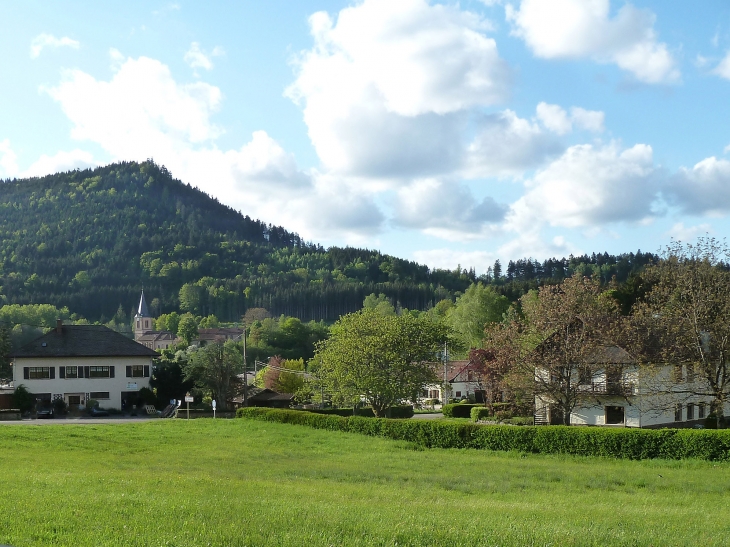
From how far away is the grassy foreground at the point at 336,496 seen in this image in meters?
10.4

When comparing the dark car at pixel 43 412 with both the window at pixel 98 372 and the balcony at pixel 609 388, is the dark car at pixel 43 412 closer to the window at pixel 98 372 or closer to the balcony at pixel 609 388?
the window at pixel 98 372

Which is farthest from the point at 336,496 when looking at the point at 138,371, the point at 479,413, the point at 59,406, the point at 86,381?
the point at 86,381

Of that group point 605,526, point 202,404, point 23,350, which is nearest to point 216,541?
point 605,526

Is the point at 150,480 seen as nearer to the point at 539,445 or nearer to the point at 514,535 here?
the point at 514,535

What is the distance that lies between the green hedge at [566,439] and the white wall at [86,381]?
3425cm

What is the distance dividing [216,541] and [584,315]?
37.3 metres

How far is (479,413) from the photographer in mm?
57906

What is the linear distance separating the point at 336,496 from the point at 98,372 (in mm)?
56142

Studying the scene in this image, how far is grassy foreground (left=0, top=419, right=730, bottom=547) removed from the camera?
34.2 ft

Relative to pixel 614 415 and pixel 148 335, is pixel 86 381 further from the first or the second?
pixel 148 335

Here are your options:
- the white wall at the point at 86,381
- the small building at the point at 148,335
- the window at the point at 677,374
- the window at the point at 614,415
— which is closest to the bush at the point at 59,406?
the white wall at the point at 86,381

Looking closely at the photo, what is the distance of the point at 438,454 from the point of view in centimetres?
3181

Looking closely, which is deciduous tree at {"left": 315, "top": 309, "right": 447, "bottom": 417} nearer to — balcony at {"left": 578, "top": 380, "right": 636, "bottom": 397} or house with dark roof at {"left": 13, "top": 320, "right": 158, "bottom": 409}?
balcony at {"left": 578, "top": 380, "right": 636, "bottom": 397}

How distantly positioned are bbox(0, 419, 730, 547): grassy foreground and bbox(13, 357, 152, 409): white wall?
105 ft
